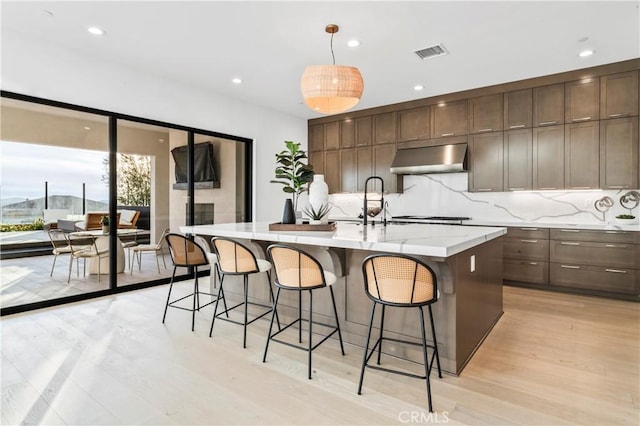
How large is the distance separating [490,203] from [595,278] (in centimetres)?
160

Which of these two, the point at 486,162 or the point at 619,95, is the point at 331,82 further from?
the point at 619,95

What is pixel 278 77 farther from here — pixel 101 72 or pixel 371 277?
pixel 371 277

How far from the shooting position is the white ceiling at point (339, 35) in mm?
3062

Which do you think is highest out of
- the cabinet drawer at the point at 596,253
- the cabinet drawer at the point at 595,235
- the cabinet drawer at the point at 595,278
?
the cabinet drawer at the point at 595,235

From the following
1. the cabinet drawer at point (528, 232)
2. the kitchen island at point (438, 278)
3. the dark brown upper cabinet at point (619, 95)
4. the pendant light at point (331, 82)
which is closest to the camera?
the kitchen island at point (438, 278)

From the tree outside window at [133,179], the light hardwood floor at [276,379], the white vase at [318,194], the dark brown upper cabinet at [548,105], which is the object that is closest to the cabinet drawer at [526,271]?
the light hardwood floor at [276,379]

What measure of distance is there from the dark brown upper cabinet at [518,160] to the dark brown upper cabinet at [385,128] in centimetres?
173

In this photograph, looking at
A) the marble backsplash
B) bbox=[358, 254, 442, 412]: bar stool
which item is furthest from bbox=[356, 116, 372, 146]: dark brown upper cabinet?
bbox=[358, 254, 442, 412]: bar stool

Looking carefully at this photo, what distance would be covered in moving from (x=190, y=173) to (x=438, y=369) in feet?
14.0

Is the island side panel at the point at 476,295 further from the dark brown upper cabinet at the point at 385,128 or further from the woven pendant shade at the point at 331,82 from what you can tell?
the dark brown upper cabinet at the point at 385,128

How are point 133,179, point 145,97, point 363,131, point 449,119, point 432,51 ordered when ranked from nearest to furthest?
point 432,51, point 145,97, point 133,179, point 449,119, point 363,131

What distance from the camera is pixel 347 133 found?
655 centimetres

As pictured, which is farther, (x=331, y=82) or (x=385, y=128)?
(x=385, y=128)

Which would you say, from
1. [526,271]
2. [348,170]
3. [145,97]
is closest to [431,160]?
[348,170]
